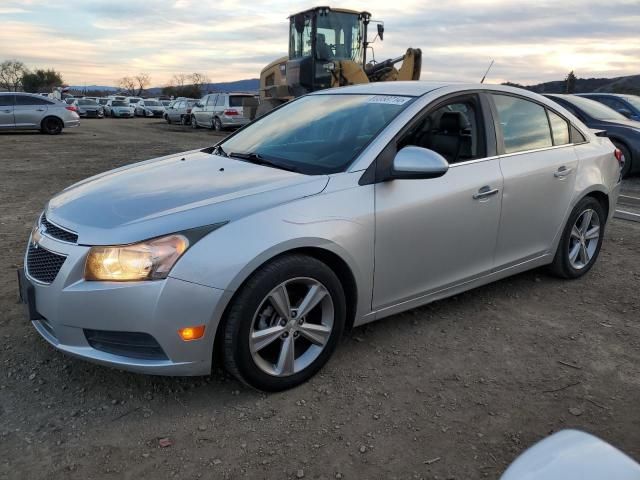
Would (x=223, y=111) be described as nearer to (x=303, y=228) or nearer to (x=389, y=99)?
(x=389, y=99)

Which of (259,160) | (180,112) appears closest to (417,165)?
(259,160)

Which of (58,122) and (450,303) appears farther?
(58,122)

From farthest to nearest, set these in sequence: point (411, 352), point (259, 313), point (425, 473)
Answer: point (411, 352) < point (259, 313) < point (425, 473)

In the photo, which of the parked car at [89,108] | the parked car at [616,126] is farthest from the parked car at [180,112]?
the parked car at [616,126]

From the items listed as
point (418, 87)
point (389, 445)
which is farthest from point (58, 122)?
point (389, 445)

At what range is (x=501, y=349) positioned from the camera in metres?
3.44

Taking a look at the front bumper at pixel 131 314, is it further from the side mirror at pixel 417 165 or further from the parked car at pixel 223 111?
the parked car at pixel 223 111

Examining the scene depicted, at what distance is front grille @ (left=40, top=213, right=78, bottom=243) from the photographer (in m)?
2.70

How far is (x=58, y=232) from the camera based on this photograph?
9.25 ft

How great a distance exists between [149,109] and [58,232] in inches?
1673

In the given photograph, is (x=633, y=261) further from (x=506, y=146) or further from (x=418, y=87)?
(x=418, y=87)

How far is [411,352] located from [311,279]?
0.93 m

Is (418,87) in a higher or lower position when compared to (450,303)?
higher

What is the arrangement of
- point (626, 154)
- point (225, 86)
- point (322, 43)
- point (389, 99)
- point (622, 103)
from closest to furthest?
point (389, 99) → point (626, 154) → point (622, 103) → point (322, 43) → point (225, 86)
